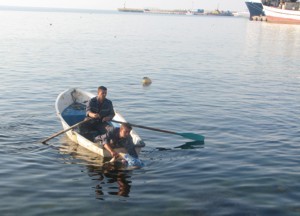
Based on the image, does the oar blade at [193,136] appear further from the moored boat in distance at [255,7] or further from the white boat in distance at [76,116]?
the moored boat in distance at [255,7]

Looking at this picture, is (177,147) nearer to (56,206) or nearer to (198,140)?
(198,140)

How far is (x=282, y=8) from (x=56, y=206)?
116 m

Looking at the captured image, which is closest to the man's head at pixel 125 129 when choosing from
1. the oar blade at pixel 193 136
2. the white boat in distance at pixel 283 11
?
the oar blade at pixel 193 136

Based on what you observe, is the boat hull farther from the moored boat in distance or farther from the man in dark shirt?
the man in dark shirt

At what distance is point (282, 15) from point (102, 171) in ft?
370

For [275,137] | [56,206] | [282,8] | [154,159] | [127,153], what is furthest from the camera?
[282,8]

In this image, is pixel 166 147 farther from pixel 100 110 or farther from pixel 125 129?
pixel 125 129

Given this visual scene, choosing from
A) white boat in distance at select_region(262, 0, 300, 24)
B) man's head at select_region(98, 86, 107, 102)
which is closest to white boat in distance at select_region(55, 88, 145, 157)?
man's head at select_region(98, 86, 107, 102)

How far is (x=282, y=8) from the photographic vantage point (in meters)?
116

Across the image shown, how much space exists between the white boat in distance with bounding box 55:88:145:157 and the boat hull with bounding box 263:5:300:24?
102m

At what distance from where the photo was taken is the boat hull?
370ft

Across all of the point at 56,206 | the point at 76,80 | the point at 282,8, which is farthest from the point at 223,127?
the point at 282,8

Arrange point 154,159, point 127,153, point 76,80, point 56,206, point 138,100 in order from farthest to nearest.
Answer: point 76,80
point 138,100
point 154,159
point 127,153
point 56,206

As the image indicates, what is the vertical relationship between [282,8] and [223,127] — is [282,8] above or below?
above
